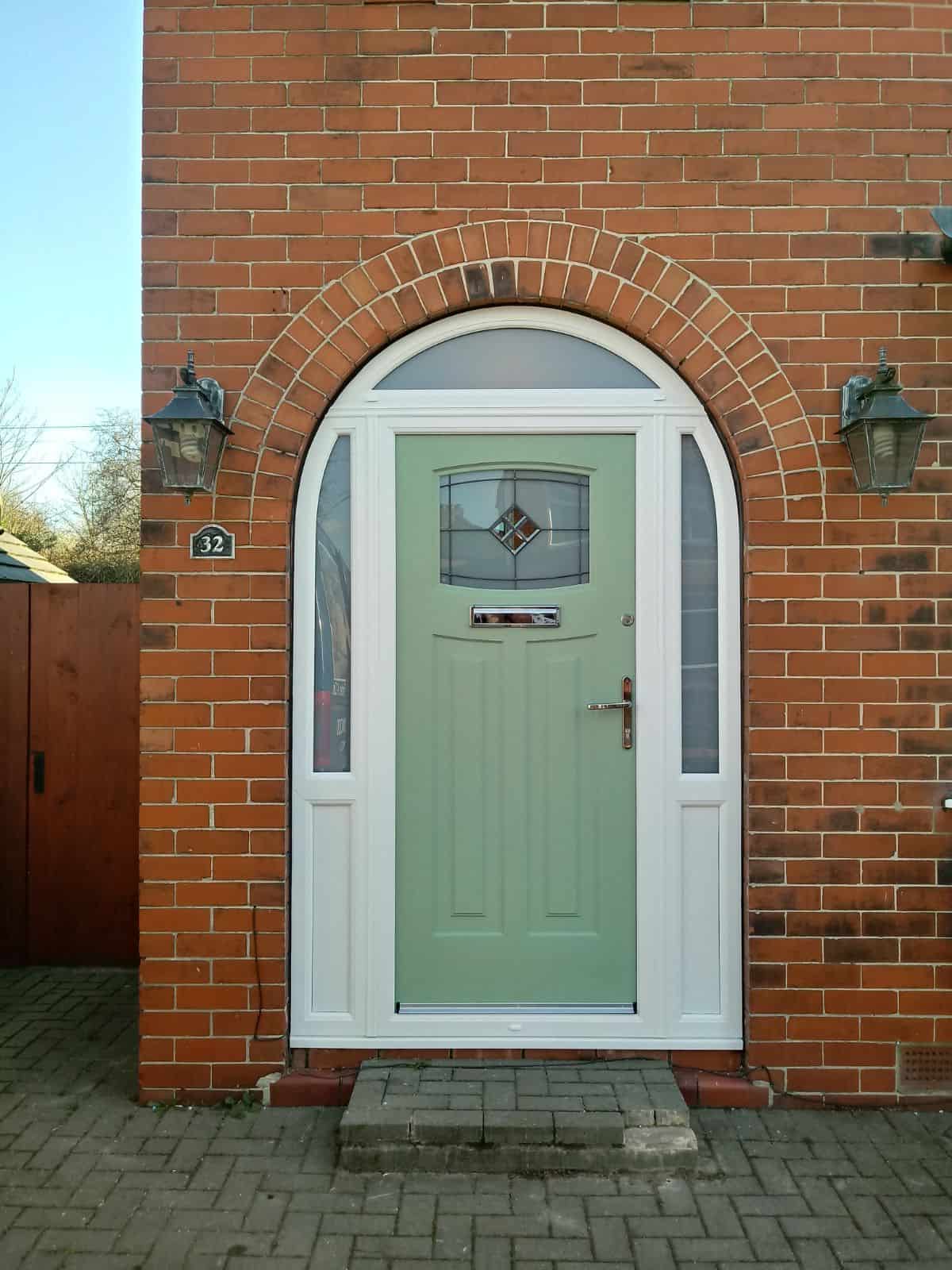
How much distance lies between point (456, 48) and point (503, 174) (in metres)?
0.50

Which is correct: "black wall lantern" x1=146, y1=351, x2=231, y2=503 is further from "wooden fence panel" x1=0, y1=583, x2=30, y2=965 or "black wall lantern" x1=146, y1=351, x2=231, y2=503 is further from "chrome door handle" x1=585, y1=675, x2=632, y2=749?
"wooden fence panel" x1=0, y1=583, x2=30, y2=965

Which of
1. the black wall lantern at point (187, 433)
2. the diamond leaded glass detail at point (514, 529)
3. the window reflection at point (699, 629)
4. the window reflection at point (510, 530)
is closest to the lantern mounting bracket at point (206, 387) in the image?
the black wall lantern at point (187, 433)

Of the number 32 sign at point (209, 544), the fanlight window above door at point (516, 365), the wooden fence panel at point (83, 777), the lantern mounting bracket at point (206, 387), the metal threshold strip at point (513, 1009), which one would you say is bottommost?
the metal threshold strip at point (513, 1009)

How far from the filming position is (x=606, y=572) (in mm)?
3613

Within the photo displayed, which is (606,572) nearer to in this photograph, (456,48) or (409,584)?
(409,584)

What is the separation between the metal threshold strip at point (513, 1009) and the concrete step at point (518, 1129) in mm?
311

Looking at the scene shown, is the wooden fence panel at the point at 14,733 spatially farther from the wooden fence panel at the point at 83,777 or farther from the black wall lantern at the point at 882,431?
the black wall lantern at the point at 882,431

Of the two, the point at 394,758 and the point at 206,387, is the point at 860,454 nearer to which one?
the point at 394,758

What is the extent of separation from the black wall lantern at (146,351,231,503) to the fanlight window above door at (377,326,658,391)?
0.67m

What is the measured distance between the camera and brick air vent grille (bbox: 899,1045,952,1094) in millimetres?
3455

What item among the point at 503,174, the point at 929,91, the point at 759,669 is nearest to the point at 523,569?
the point at 759,669

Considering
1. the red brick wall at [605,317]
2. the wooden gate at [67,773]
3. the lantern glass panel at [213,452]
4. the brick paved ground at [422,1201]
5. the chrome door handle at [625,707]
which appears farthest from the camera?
the wooden gate at [67,773]

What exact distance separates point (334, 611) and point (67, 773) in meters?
2.25

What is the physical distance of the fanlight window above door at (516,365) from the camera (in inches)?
142
